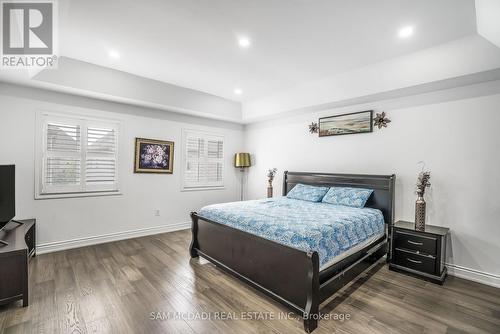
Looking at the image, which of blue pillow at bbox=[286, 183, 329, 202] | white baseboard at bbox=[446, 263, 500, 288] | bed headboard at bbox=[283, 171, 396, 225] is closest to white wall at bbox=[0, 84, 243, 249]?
blue pillow at bbox=[286, 183, 329, 202]

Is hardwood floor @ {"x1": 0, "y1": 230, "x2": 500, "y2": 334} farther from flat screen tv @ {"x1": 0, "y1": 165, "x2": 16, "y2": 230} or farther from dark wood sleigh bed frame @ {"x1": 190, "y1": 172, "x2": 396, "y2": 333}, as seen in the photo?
flat screen tv @ {"x1": 0, "y1": 165, "x2": 16, "y2": 230}

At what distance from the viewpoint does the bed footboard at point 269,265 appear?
2041 millimetres

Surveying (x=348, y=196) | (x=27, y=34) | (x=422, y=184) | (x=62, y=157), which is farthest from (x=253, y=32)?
(x=62, y=157)

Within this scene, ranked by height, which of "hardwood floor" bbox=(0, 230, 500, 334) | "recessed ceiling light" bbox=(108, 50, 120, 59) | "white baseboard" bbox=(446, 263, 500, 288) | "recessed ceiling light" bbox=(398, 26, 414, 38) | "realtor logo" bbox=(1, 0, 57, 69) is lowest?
"hardwood floor" bbox=(0, 230, 500, 334)

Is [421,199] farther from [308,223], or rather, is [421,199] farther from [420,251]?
[308,223]

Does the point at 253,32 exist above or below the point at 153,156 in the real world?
above

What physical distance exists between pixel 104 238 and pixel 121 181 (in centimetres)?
100

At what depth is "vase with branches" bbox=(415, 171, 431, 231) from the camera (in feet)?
10.1

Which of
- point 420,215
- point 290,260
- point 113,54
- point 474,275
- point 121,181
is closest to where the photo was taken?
point 290,260

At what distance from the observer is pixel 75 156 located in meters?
3.85

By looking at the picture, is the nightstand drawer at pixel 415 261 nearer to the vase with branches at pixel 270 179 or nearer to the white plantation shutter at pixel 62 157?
the vase with branches at pixel 270 179

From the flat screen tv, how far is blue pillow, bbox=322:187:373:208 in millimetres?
4043

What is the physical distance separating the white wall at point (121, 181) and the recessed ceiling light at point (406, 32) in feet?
12.6

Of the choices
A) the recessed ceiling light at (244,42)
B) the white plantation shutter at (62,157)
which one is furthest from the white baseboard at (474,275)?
→ the white plantation shutter at (62,157)
